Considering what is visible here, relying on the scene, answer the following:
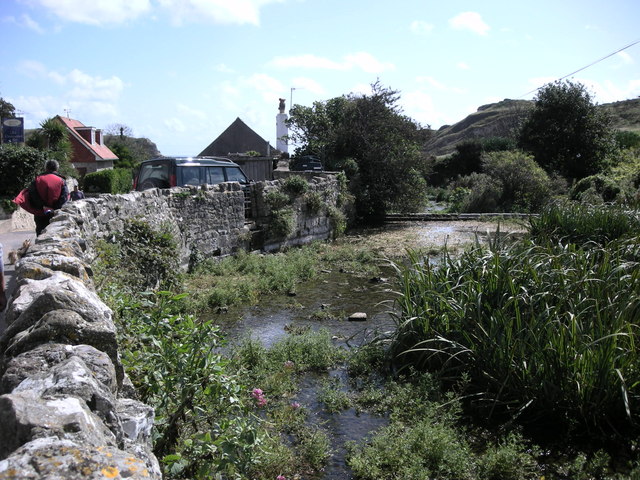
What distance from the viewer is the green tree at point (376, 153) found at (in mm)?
21328

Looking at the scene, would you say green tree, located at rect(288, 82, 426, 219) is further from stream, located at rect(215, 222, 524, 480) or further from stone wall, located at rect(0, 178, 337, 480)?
stone wall, located at rect(0, 178, 337, 480)

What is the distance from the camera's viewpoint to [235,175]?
14109mm

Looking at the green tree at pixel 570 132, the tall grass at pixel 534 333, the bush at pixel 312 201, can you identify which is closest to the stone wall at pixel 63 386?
the tall grass at pixel 534 333

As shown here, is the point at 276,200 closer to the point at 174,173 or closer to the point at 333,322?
the point at 174,173

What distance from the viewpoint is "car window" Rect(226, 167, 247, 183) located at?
13.8 m

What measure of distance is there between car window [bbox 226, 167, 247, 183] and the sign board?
13752mm

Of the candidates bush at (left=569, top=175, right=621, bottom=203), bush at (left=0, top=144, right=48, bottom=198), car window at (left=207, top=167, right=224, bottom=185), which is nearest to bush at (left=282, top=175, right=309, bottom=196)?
car window at (left=207, top=167, right=224, bottom=185)

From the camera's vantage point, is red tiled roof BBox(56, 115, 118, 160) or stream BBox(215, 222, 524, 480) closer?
stream BBox(215, 222, 524, 480)

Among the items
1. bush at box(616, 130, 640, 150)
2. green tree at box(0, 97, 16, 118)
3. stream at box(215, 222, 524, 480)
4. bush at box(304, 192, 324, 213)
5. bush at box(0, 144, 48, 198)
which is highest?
green tree at box(0, 97, 16, 118)

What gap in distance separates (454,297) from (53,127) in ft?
83.7

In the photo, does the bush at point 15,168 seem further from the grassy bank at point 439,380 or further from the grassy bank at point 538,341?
the grassy bank at point 538,341

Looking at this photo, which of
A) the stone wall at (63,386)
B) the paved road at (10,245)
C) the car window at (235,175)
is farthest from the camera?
the car window at (235,175)

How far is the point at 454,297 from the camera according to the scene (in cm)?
683

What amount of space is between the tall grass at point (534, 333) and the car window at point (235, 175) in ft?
24.6
